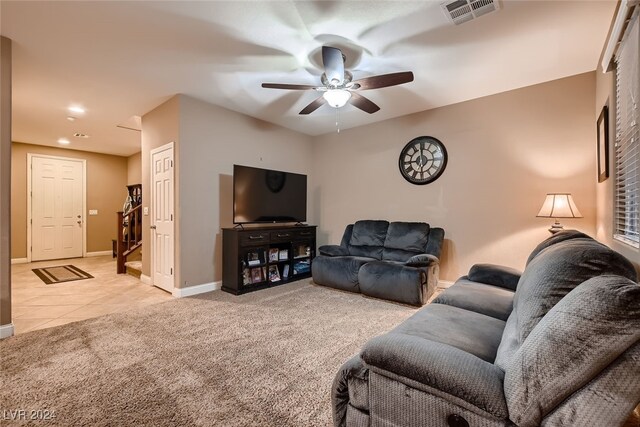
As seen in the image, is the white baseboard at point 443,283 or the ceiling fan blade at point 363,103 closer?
the ceiling fan blade at point 363,103

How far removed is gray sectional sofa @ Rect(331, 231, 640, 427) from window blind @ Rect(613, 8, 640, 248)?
0.99 meters

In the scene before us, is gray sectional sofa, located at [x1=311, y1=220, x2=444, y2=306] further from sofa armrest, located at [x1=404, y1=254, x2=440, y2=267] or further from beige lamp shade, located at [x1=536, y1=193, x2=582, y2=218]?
beige lamp shade, located at [x1=536, y1=193, x2=582, y2=218]

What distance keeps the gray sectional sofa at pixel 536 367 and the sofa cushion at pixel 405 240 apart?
249cm

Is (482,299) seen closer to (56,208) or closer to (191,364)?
(191,364)

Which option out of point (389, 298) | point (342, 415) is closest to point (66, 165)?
point (389, 298)

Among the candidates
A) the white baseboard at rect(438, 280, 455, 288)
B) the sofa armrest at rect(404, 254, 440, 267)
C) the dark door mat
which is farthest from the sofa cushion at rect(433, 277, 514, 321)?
the dark door mat

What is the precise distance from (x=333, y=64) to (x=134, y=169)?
22.4ft

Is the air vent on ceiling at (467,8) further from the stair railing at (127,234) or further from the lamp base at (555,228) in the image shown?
the stair railing at (127,234)

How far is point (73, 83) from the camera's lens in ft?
11.0

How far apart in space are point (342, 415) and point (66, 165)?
8.24 meters

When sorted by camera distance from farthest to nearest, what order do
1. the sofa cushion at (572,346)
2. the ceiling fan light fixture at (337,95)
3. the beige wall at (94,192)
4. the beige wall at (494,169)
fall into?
the beige wall at (94,192) → the beige wall at (494,169) → the ceiling fan light fixture at (337,95) → the sofa cushion at (572,346)

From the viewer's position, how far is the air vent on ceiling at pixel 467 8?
207 cm

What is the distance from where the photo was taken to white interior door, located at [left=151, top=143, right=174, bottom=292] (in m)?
3.85

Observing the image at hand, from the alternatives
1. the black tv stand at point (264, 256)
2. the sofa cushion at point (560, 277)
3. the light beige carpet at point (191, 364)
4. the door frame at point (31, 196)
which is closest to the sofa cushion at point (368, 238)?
the black tv stand at point (264, 256)
